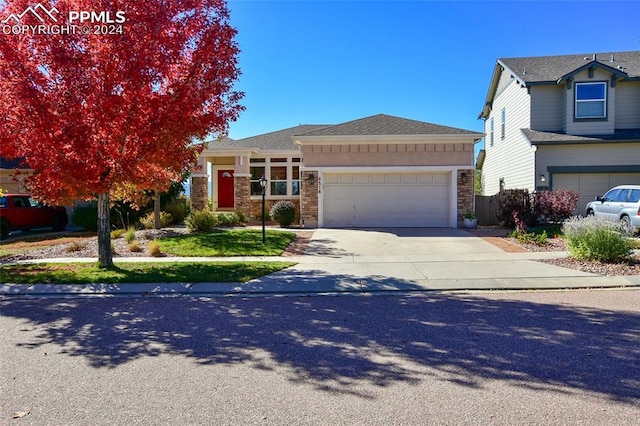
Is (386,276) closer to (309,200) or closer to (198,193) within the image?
(309,200)

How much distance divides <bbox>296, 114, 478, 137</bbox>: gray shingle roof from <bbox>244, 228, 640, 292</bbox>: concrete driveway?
536 cm

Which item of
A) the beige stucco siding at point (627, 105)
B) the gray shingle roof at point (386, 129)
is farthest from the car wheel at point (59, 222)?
the beige stucco siding at point (627, 105)

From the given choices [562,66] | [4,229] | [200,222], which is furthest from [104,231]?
[562,66]

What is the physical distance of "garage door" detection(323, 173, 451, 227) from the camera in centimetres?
1772

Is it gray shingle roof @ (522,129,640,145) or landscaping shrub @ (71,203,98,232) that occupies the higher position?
gray shingle roof @ (522,129,640,145)

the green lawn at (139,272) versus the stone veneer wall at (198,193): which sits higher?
the stone veneer wall at (198,193)

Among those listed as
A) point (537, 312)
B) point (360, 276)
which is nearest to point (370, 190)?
point (360, 276)

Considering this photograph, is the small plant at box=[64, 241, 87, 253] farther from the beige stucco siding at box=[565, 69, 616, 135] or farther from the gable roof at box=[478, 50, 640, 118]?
the beige stucco siding at box=[565, 69, 616, 135]

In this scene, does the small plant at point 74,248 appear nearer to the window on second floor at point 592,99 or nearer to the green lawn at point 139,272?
the green lawn at point 139,272

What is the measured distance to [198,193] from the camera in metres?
20.8

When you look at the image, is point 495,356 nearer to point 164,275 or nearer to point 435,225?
point 164,275

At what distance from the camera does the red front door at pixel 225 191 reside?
2225 centimetres

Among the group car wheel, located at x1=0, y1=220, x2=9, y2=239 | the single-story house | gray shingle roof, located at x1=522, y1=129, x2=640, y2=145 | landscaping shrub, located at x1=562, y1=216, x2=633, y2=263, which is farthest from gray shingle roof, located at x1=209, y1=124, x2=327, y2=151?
landscaping shrub, located at x1=562, y1=216, x2=633, y2=263

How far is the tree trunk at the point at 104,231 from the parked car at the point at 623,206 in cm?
1430
